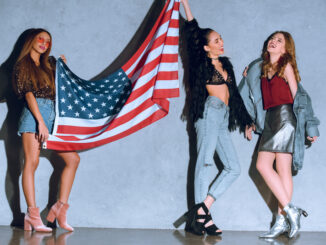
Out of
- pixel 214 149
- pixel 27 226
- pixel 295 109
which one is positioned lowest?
pixel 27 226

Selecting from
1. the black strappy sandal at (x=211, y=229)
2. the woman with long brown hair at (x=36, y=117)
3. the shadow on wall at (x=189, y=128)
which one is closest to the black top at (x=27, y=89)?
the woman with long brown hair at (x=36, y=117)

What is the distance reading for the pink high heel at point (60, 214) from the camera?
3688 millimetres

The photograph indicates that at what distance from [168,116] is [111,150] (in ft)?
1.99

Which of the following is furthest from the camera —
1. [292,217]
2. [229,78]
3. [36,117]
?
[229,78]

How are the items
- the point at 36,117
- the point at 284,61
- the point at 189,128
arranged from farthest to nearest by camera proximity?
the point at 189,128
the point at 284,61
the point at 36,117

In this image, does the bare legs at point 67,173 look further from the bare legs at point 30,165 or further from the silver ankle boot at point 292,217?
the silver ankle boot at point 292,217

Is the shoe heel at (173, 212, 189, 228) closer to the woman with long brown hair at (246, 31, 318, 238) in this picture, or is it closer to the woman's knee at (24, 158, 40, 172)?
the woman with long brown hair at (246, 31, 318, 238)

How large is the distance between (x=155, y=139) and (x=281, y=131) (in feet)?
3.66

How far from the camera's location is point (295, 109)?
3637 millimetres

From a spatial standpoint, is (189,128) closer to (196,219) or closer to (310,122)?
(196,219)

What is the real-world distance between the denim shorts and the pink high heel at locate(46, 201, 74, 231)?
64 cm

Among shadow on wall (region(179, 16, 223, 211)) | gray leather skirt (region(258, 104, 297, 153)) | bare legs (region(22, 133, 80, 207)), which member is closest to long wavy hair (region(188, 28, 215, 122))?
shadow on wall (region(179, 16, 223, 211))

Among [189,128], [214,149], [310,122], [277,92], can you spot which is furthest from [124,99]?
[310,122]

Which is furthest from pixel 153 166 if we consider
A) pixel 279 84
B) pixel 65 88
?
pixel 279 84
